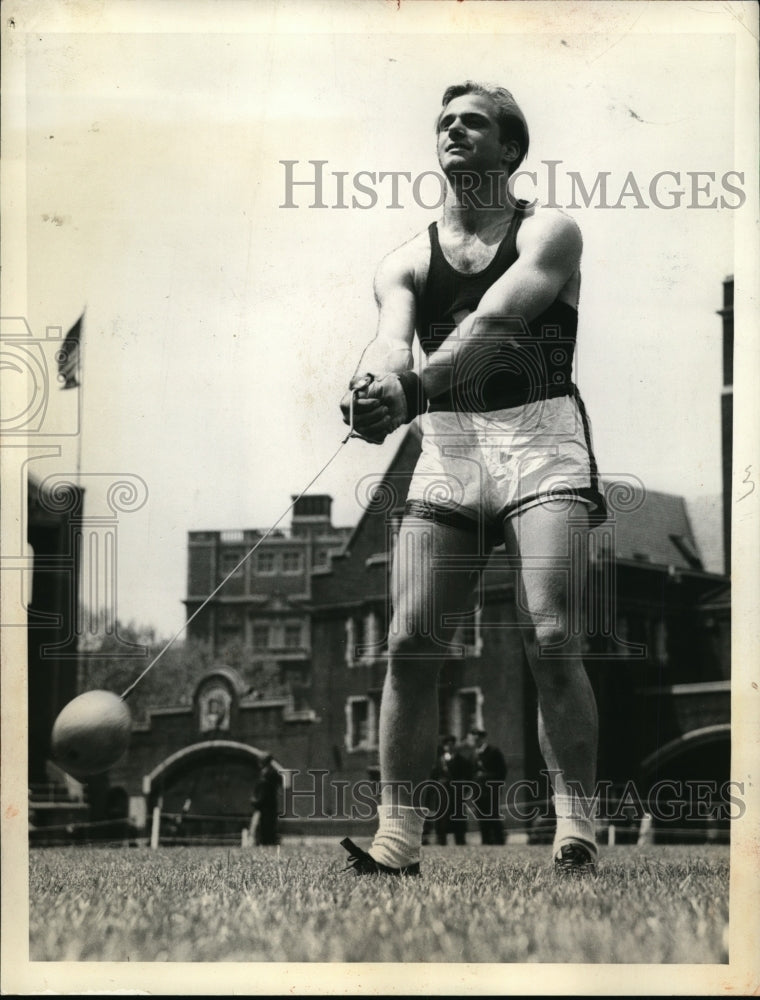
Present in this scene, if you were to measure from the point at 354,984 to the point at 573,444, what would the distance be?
1981mm

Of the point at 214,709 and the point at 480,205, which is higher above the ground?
the point at 480,205

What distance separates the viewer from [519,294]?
200 inches

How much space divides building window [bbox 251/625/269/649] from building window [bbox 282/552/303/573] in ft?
37.2

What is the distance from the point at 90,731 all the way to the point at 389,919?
1.22 m

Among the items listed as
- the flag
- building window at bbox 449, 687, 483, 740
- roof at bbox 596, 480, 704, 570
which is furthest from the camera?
building window at bbox 449, 687, 483, 740

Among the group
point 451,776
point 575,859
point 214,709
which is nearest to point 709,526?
point 451,776

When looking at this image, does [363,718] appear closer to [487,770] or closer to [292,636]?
[292,636]

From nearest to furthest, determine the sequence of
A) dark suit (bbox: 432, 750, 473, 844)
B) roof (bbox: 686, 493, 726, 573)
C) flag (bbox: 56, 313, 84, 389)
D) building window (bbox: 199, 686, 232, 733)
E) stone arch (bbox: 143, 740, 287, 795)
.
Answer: flag (bbox: 56, 313, 84, 389), roof (bbox: 686, 493, 726, 573), dark suit (bbox: 432, 750, 473, 844), building window (bbox: 199, 686, 232, 733), stone arch (bbox: 143, 740, 287, 795)

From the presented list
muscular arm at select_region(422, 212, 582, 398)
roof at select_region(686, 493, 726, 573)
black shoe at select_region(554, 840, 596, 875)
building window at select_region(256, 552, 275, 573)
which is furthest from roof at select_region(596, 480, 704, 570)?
building window at select_region(256, 552, 275, 573)

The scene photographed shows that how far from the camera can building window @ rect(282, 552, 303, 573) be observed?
613 inches

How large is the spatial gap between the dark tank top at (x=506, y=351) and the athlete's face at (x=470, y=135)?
0.79ft

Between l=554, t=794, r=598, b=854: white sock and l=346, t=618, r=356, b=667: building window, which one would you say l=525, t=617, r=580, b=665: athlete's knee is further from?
l=346, t=618, r=356, b=667: building window

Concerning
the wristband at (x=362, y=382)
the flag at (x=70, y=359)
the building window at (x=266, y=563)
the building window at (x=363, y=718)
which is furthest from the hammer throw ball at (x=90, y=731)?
the building window at (x=363, y=718)

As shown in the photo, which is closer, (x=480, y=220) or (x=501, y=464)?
(x=501, y=464)
